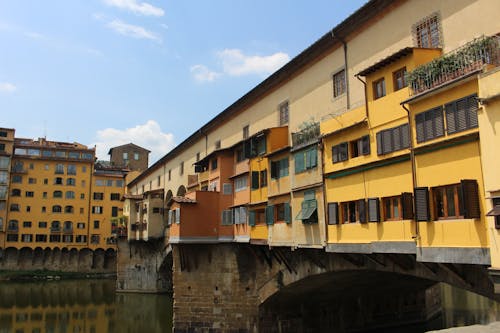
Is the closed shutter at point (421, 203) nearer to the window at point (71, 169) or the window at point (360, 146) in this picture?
the window at point (360, 146)

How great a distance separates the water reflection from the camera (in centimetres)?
3681

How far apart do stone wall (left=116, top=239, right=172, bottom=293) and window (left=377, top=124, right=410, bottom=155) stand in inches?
1588

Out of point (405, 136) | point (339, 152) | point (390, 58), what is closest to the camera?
point (405, 136)

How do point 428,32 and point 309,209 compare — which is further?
point 309,209

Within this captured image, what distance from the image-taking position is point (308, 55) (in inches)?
847

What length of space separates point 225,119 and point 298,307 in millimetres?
13548

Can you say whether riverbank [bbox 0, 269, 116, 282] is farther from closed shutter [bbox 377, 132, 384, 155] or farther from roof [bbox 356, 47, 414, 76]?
roof [bbox 356, 47, 414, 76]

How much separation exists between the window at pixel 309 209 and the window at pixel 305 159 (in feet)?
3.60

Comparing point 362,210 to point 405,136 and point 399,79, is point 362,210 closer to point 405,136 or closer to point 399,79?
point 405,136

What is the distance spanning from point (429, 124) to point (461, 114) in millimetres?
1103

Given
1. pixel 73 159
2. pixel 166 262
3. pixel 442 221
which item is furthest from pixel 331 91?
pixel 73 159

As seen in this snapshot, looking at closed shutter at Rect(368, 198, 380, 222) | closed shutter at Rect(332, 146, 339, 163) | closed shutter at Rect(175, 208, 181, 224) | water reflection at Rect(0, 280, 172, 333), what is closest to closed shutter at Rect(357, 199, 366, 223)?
closed shutter at Rect(368, 198, 380, 222)

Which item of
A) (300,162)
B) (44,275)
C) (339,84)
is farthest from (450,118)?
(44,275)

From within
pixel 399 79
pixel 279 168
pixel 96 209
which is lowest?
pixel 279 168
